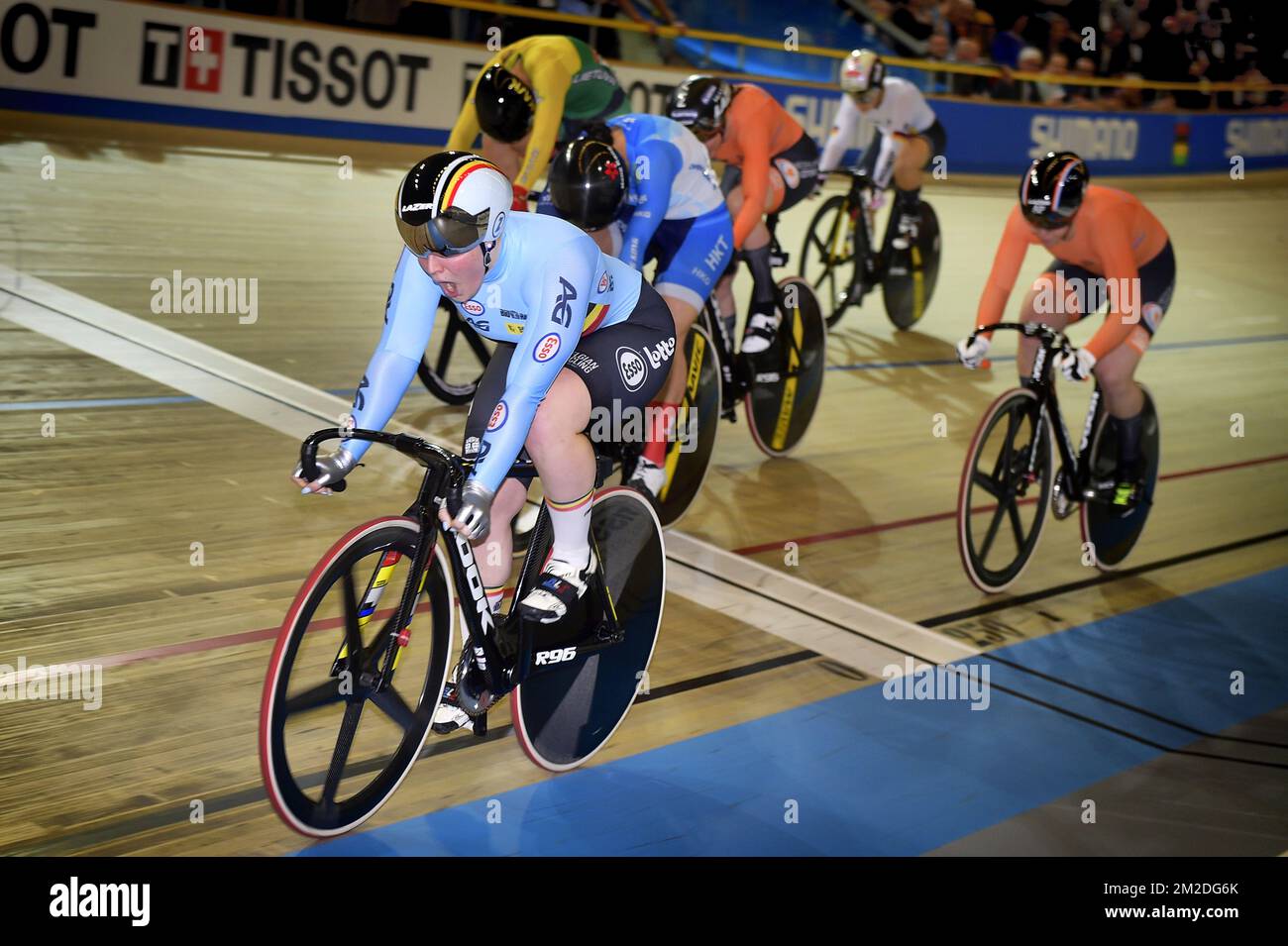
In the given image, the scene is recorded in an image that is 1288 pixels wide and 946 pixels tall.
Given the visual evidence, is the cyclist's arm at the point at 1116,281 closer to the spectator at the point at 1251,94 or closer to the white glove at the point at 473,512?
the white glove at the point at 473,512

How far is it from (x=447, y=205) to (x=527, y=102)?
2935 mm

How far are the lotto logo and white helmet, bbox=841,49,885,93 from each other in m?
4.89

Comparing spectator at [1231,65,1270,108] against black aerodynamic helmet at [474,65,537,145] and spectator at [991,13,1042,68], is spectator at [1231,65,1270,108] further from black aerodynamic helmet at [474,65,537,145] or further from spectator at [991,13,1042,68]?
black aerodynamic helmet at [474,65,537,145]

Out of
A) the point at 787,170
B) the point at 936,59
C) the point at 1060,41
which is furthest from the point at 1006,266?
the point at 1060,41

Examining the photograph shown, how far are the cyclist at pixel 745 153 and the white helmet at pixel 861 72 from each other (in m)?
1.86

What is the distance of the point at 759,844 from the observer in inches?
119

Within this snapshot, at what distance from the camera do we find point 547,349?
267cm

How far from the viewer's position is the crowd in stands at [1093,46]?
1614 cm

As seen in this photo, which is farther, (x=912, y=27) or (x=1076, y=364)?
(x=912, y=27)

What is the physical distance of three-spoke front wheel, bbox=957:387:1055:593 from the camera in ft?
14.7

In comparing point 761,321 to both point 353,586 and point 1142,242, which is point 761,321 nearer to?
point 1142,242

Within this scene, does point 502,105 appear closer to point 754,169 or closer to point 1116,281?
point 754,169

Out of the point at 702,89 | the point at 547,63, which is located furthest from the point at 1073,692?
the point at 547,63

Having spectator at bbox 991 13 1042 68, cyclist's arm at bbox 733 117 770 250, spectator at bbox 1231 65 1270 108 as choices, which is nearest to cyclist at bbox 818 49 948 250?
cyclist's arm at bbox 733 117 770 250
